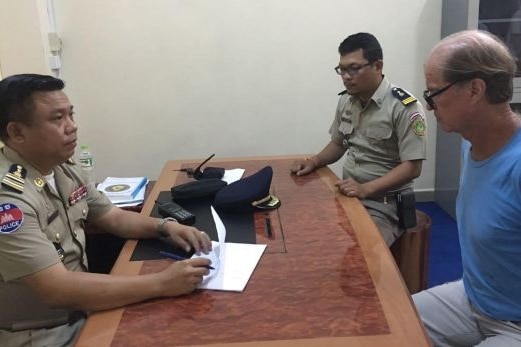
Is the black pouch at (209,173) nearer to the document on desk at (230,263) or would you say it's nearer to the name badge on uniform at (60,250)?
the document on desk at (230,263)

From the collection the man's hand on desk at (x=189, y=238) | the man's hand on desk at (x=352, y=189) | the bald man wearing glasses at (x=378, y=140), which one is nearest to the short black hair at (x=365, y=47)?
the bald man wearing glasses at (x=378, y=140)

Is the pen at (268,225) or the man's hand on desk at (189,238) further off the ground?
the man's hand on desk at (189,238)

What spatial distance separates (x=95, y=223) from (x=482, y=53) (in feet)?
4.46

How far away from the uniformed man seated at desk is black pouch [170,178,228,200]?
0.89ft

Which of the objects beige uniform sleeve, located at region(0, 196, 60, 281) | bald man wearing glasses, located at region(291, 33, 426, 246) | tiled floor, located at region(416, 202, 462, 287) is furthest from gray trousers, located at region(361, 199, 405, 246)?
beige uniform sleeve, located at region(0, 196, 60, 281)

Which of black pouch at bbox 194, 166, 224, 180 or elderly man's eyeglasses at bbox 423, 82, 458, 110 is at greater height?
elderly man's eyeglasses at bbox 423, 82, 458, 110

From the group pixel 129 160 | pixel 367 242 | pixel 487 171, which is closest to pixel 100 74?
pixel 129 160

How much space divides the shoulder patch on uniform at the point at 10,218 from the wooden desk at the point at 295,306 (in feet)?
0.92

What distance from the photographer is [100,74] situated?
353cm

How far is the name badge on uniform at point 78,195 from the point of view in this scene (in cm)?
163

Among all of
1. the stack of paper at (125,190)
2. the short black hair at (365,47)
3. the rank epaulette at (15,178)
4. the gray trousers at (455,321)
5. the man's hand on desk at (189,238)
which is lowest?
the gray trousers at (455,321)

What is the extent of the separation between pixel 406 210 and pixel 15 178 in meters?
1.52

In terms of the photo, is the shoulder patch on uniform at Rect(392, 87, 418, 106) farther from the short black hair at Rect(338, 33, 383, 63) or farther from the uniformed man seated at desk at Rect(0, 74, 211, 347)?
the uniformed man seated at desk at Rect(0, 74, 211, 347)

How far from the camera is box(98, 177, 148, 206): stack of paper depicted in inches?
86.0
